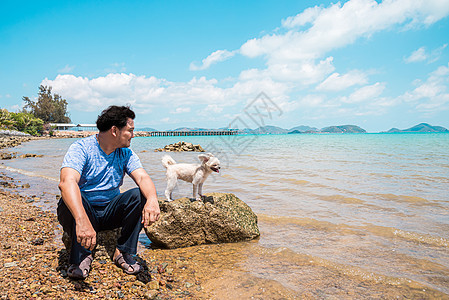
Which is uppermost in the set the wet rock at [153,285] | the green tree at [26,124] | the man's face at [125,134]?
the green tree at [26,124]

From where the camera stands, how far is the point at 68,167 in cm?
318

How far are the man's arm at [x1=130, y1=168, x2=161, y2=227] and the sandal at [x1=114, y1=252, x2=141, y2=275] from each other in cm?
72

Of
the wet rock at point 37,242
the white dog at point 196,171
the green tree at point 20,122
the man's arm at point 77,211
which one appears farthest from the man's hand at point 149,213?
the green tree at point 20,122

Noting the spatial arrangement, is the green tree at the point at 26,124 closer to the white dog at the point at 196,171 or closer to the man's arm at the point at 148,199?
the white dog at the point at 196,171

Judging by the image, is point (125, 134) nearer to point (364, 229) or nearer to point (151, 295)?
point (151, 295)

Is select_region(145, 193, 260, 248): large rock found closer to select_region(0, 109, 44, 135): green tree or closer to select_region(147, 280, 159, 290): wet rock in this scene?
select_region(147, 280, 159, 290): wet rock

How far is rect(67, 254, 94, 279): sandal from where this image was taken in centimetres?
328

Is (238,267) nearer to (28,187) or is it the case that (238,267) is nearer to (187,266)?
(187,266)

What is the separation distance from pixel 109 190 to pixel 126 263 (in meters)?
1.04

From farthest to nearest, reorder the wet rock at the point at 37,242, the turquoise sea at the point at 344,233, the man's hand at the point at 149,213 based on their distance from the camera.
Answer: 1. the wet rock at the point at 37,242
2. the turquoise sea at the point at 344,233
3. the man's hand at the point at 149,213

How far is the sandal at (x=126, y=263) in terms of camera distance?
369 centimetres

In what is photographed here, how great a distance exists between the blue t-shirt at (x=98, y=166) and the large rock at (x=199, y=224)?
167cm

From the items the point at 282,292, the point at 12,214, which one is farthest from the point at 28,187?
the point at 282,292

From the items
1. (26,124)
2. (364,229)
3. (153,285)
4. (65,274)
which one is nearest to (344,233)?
(364,229)
